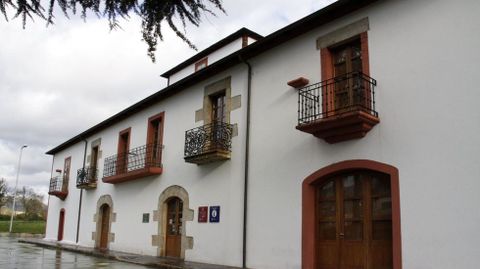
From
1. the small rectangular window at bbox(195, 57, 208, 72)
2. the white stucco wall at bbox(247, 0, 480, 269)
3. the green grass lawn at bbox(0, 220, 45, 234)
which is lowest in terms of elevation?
the green grass lawn at bbox(0, 220, 45, 234)

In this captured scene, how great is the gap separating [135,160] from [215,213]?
5.20m

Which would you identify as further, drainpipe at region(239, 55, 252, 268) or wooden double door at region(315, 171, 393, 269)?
drainpipe at region(239, 55, 252, 268)

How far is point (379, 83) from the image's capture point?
8.86m

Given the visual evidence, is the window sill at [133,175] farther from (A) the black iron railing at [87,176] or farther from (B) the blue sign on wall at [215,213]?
(B) the blue sign on wall at [215,213]

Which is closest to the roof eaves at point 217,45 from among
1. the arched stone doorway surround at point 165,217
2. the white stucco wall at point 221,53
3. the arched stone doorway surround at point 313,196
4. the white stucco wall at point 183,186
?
the white stucco wall at point 221,53

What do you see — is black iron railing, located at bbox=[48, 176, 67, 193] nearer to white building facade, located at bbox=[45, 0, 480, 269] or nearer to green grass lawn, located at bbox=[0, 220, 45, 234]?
white building facade, located at bbox=[45, 0, 480, 269]

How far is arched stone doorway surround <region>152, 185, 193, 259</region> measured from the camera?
13.2 metres

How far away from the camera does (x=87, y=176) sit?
66.5ft

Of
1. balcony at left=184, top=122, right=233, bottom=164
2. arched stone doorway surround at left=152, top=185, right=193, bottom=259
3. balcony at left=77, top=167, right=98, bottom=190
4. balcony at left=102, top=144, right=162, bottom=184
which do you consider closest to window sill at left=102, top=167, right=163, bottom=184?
balcony at left=102, top=144, right=162, bottom=184

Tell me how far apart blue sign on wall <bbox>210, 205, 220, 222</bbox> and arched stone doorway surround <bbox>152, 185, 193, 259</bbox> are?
976 mm

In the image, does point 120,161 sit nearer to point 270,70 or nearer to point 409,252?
point 270,70

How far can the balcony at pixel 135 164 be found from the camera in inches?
595

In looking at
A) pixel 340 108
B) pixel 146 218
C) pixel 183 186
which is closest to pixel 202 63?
pixel 183 186

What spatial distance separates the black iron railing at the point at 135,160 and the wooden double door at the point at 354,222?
697 centimetres
